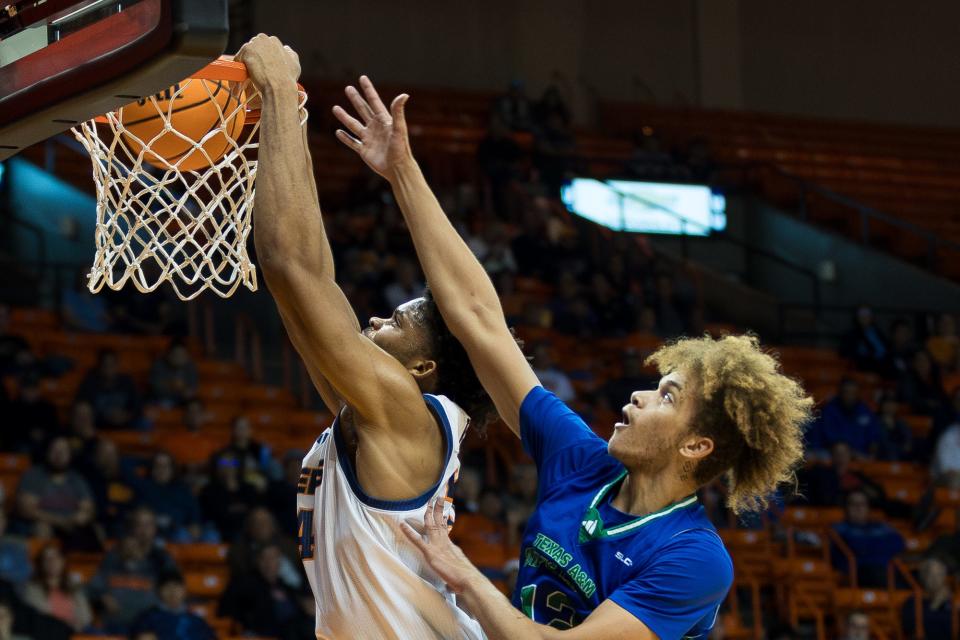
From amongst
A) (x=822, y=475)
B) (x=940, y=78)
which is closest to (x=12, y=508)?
(x=822, y=475)

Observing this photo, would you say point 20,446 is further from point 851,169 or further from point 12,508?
point 851,169

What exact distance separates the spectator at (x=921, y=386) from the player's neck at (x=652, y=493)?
32.9ft

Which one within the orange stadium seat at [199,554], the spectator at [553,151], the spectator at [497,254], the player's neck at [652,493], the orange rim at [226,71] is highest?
the spectator at [553,151]

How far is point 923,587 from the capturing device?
9.96 metres

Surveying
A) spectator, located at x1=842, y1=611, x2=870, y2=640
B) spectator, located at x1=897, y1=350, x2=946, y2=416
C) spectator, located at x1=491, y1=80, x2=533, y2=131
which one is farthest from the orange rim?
spectator, located at x1=491, y1=80, x2=533, y2=131

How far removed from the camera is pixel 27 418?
9094 millimetres

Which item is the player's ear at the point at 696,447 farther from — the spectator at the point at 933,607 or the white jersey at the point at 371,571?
the spectator at the point at 933,607

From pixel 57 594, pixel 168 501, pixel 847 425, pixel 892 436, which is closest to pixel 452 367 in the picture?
pixel 57 594

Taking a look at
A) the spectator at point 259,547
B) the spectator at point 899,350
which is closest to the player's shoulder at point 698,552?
the spectator at point 259,547

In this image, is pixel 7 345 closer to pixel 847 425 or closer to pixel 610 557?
pixel 847 425

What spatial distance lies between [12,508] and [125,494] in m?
0.69

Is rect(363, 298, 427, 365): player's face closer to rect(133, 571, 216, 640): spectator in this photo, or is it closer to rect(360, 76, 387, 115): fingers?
rect(360, 76, 387, 115): fingers

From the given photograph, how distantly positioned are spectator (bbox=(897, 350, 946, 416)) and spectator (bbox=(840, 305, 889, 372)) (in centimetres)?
50

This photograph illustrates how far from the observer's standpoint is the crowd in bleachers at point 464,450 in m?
8.24
